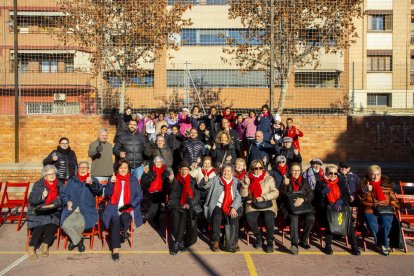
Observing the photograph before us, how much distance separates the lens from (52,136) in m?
12.8

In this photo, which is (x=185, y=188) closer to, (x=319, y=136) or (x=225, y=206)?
(x=225, y=206)

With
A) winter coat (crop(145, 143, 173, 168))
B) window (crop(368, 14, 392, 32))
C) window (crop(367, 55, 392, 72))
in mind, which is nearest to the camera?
winter coat (crop(145, 143, 173, 168))

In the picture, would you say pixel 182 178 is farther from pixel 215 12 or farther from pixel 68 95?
pixel 215 12

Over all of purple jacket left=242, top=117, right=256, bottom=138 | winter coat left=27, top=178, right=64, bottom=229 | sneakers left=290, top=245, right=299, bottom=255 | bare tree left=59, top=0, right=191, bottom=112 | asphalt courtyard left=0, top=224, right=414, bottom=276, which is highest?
bare tree left=59, top=0, right=191, bottom=112

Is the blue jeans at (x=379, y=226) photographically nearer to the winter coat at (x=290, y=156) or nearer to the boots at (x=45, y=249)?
the winter coat at (x=290, y=156)

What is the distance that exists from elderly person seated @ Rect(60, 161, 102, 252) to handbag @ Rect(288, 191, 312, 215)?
307 cm

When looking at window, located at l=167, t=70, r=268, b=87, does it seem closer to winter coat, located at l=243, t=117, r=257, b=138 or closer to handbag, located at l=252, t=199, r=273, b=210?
winter coat, located at l=243, t=117, r=257, b=138

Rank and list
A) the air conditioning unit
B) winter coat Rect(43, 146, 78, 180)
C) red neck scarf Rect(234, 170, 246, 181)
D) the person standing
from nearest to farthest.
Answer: red neck scarf Rect(234, 170, 246, 181) → winter coat Rect(43, 146, 78, 180) → the person standing → the air conditioning unit

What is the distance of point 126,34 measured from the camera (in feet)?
47.8

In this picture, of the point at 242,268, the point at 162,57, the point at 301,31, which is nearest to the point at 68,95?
the point at 162,57

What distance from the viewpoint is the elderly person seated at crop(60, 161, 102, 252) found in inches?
270

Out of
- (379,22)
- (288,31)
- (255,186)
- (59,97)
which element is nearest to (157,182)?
(255,186)

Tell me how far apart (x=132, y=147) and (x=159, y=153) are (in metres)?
0.55

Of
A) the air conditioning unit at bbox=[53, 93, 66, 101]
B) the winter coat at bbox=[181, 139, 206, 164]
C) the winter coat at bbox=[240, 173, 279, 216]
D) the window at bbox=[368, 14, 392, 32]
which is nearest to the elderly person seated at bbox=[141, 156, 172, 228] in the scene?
the winter coat at bbox=[181, 139, 206, 164]
